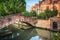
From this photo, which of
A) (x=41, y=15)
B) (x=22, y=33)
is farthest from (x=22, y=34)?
(x=41, y=15)

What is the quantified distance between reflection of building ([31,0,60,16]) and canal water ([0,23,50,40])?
28 cm

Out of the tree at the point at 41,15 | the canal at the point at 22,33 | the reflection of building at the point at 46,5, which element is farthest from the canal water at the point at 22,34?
the reflection of building at the point at 46,5

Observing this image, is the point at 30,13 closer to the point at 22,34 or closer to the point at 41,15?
the point at 41,15

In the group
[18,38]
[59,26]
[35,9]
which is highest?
[35,9]

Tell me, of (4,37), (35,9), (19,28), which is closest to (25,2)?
(35,9)

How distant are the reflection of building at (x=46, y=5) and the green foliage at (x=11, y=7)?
0.16m

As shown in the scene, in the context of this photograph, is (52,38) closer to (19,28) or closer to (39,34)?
(39,34)

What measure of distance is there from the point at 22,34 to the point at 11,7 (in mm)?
399

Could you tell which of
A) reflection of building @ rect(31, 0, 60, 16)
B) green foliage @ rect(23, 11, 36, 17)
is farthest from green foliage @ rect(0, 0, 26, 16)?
reflection of building @ rect(31, 0, 60, 16)

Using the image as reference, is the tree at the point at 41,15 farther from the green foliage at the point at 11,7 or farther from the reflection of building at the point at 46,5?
the green foliage at the point at 11,7

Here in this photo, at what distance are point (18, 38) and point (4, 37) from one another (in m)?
0.19

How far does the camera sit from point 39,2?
7.92 ft

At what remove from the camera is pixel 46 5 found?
2400 millimetres

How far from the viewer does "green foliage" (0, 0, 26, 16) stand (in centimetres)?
242
